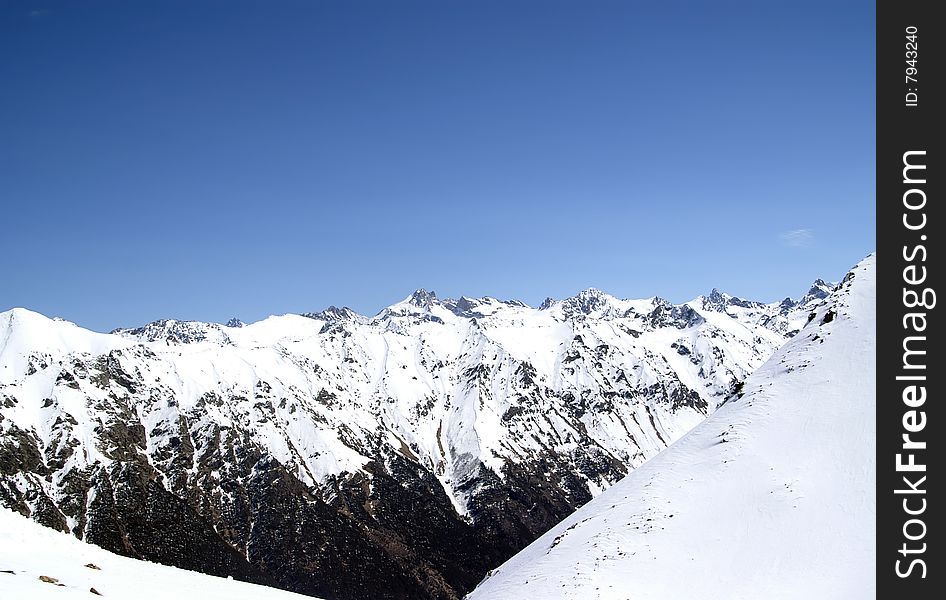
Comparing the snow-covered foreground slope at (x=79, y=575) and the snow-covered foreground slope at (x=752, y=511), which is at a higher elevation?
the snow-covered foreground slope at (x=752, y=511)

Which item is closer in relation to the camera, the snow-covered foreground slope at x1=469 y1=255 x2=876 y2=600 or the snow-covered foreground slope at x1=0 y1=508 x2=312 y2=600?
the snow-covered foreground slope at x1=0 y1=508 x2=312 y2=600

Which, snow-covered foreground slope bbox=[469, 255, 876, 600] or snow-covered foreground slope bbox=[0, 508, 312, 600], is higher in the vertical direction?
snow-covered foreground slope bbox=[469, 255, 876, 600]

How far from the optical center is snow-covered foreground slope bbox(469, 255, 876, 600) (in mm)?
44656

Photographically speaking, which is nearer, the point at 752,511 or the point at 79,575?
the point at 79,575

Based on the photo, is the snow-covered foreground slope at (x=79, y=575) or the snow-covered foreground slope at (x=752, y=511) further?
the snow-covered foreground slope at (x=752, y=511)

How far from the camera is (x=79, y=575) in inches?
1174

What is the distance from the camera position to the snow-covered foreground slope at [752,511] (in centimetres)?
4466

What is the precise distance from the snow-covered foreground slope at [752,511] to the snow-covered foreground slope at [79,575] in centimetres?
2523

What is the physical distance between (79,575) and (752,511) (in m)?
49.1

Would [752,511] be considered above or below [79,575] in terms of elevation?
above

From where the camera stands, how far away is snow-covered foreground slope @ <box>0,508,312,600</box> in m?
26.2

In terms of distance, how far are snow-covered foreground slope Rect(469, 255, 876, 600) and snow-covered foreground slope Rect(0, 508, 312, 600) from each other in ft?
82.8
